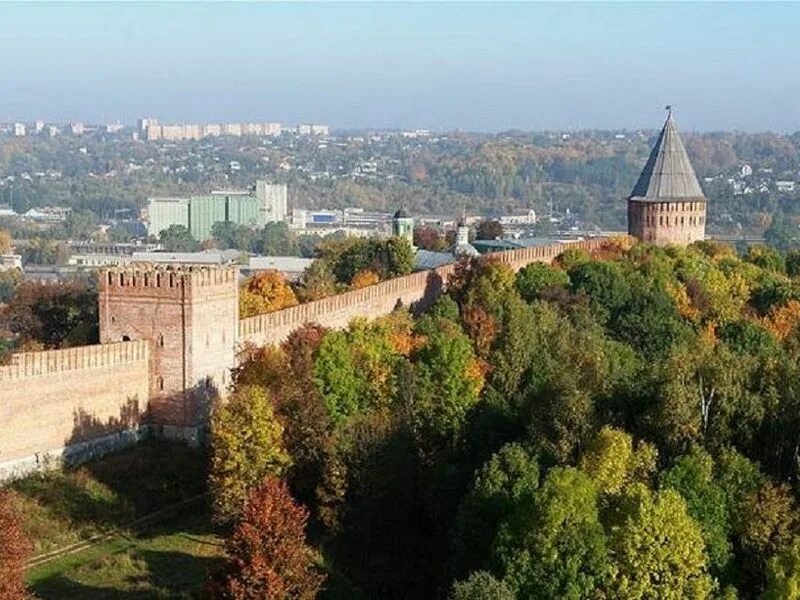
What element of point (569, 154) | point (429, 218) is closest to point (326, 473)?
point (429, 218)

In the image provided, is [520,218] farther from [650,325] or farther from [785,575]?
[785,575]

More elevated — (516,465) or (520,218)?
(516,465)

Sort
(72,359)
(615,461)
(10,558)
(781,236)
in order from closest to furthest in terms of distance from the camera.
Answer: (10,558) → (615,461) → (72,359) → (781,236)

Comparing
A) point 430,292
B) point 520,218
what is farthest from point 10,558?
point 520,218

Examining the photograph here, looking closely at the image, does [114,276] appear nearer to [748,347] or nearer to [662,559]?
[662,559]

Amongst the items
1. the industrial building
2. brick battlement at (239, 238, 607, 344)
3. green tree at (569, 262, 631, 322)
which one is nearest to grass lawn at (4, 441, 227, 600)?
brick battlement at (239, 238, 607, 344)

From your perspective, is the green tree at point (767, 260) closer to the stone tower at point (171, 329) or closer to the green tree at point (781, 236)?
the stone tower at point (171, 329)
